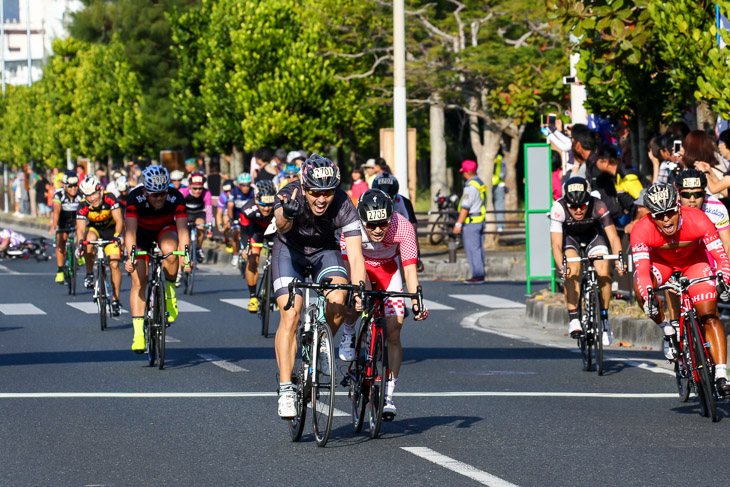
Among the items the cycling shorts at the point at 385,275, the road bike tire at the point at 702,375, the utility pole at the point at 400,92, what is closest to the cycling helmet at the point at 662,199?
the road bike tire at the point at 702,375

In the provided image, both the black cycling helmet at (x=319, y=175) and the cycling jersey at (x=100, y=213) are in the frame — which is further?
the cycling jersey at (x=100, y=213)

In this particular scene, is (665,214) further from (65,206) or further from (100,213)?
(65,206)

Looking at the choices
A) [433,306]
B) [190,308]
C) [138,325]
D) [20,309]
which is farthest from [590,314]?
[20,309]

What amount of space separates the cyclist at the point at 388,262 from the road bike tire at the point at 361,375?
165 millimetres

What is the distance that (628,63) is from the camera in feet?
59.3

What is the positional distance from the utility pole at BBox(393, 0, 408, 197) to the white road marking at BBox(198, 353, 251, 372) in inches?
447

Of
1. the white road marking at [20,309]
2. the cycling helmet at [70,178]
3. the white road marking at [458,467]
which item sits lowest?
A: the white road marking at [20,309]

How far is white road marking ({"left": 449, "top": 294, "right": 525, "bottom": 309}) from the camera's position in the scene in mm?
20484

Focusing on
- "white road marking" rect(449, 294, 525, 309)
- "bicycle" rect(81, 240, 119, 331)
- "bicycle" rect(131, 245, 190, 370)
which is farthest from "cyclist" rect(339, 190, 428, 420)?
"white road marking" rect(449, 294, 525, 309)

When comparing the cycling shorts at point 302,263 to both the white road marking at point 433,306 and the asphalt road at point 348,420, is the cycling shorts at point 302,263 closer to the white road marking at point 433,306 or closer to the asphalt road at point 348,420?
the asphalt road at point 348,420

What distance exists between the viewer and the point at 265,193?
16.1m

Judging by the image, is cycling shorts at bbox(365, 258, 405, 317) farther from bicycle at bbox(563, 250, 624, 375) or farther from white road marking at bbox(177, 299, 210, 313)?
white road marking at bbox(177, 299, 210, 313)

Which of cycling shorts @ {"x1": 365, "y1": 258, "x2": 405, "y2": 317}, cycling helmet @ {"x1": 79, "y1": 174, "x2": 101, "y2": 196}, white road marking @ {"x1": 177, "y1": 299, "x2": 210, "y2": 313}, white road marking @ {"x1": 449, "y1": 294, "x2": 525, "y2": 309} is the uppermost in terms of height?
cycling helmet @ {"x1": 79, "y1": 174, "x2": 101, "y2": 196}

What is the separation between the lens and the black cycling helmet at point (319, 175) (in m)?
Answer: 8.76
